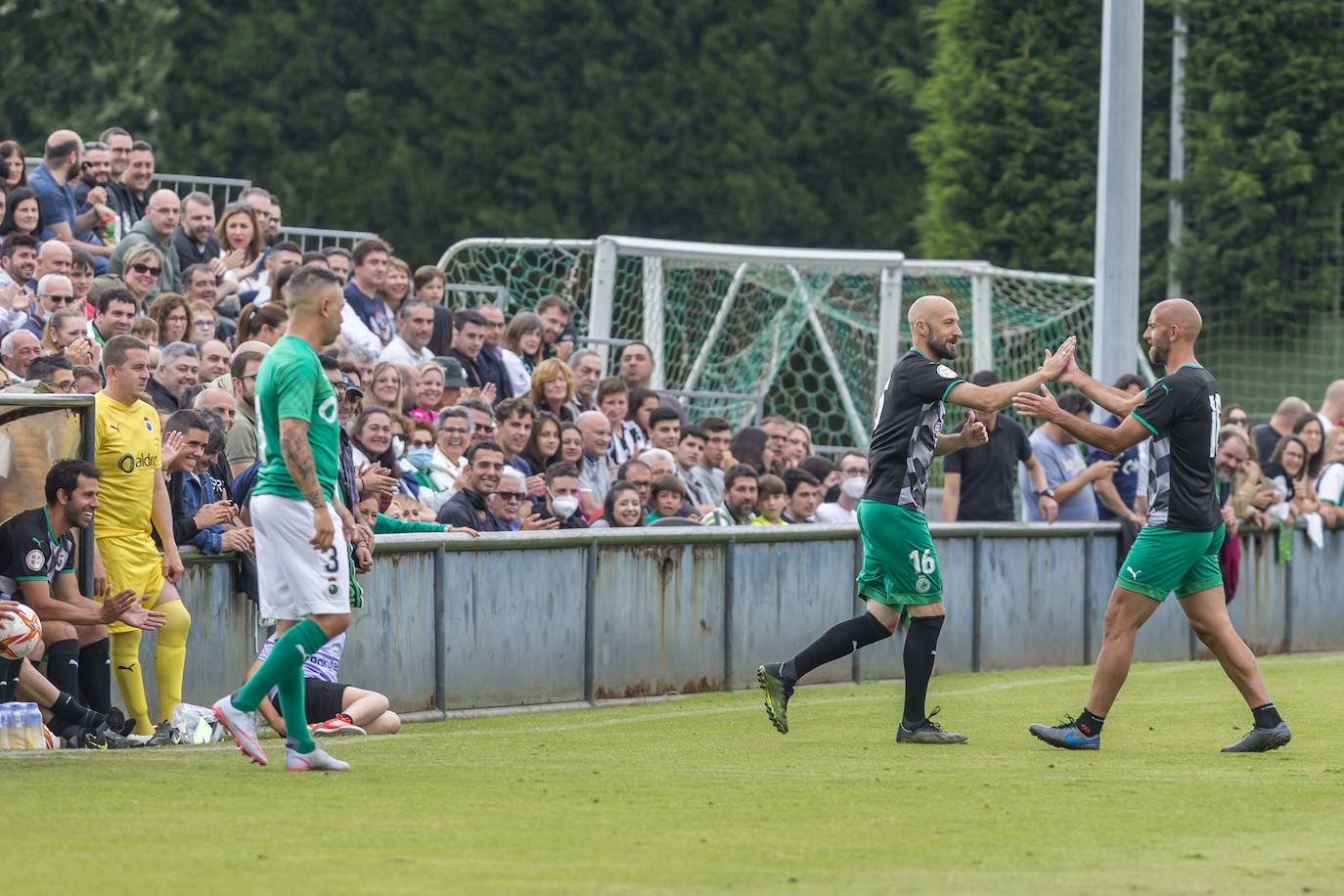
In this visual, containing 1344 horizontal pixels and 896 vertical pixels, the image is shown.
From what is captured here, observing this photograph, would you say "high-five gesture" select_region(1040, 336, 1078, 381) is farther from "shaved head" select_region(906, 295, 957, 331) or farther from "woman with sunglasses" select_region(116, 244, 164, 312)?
"woman with sunglasses" select_region(116, 244, 164, 312)

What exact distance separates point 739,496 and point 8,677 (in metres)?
6.23

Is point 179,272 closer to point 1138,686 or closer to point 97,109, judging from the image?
point 1138,686

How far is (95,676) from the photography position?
11344 mm

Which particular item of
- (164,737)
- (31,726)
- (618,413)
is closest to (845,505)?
(618,413)

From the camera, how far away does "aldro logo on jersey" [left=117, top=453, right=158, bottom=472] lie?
11680 millimetres

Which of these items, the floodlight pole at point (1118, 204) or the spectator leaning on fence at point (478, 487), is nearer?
the spectator leaning on fence at point (478, 487)

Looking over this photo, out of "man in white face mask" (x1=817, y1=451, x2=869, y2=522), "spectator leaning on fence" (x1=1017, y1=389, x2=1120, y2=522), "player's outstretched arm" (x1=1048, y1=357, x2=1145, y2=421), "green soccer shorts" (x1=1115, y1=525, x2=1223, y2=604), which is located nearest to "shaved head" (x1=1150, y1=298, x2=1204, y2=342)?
"player's outstretched arm" (x1=1048, y1=357, x2=1145, y2=421)

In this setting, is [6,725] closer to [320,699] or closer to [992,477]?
[320,699]

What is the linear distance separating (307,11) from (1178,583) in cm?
3127

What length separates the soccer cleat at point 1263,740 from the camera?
10781 millimetres

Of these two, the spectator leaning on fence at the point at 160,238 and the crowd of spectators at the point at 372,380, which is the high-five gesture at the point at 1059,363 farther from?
the spectator leaning on fence at the point at 160,238

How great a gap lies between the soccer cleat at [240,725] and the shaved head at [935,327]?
3.62 m

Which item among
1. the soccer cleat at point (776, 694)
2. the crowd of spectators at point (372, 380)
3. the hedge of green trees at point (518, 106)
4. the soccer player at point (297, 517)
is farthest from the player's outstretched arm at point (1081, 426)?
the hedge of green trees at point (518, 106)

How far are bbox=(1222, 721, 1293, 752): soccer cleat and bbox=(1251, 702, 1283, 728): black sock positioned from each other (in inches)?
0.9
